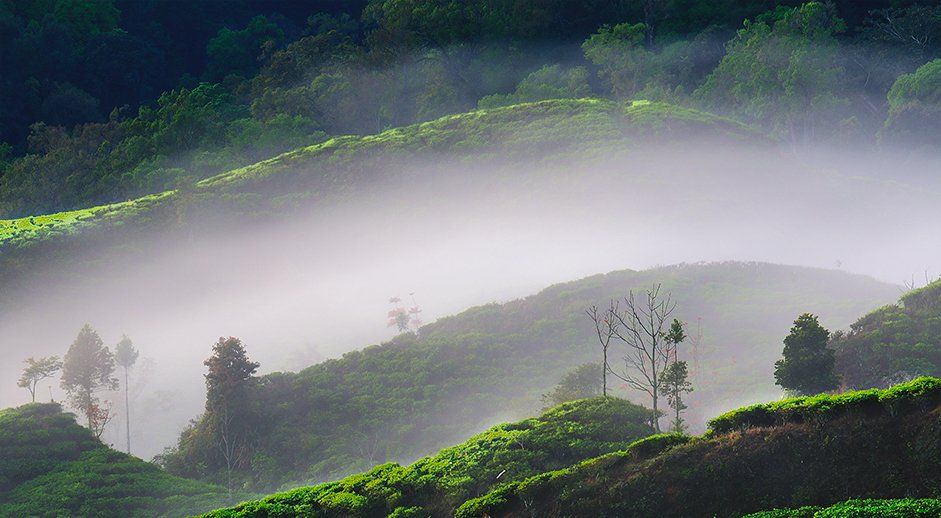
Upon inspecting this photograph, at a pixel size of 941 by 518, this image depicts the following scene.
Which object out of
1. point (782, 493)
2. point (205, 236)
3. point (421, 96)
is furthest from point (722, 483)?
point (421, 96)

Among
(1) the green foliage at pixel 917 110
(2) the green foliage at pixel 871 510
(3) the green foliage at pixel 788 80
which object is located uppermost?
(3) the green foliage at pixel 788 80

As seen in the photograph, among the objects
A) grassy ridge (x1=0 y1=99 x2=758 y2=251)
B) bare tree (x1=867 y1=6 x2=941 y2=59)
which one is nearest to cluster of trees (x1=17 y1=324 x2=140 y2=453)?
grassy ridge (x1=0 y1=99 x2=758 y2=251)

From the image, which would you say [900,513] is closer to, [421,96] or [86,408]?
[86,408]

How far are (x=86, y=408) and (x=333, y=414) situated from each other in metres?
9.45

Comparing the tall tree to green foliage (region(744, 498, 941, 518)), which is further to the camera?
the tall tree

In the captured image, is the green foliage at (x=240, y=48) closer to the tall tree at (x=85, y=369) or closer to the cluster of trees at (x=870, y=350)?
the tall tree at (x=85, y=369)

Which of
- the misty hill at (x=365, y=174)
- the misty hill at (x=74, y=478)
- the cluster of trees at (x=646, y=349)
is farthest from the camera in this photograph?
the misty hill at (x=365, y=174)

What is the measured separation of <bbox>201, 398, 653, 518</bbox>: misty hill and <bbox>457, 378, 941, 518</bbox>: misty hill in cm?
141

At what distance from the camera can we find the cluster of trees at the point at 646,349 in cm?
3472

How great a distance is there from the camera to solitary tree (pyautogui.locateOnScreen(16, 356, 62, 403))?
146 feet

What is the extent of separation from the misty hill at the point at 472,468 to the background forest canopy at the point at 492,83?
39609 mm

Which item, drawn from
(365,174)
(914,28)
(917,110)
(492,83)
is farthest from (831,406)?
(914,28)

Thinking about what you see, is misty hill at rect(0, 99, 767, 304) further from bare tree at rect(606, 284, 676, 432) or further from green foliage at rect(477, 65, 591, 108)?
bare tree at rect(606, 284, 676, 432)

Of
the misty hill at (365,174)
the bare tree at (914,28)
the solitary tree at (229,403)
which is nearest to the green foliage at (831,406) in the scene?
the solitary tree at (229,403)
